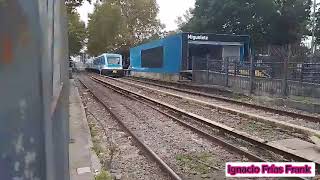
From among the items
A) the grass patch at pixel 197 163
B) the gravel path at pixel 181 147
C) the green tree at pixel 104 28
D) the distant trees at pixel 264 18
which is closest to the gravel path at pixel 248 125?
the gravel path at pixel 181 147

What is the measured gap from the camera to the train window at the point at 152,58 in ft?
114

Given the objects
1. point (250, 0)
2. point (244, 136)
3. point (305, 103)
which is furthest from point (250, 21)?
point (244, 136)

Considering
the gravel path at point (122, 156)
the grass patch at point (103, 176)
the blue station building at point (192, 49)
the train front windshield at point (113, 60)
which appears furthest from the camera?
the train front windshield at point (113, 60)

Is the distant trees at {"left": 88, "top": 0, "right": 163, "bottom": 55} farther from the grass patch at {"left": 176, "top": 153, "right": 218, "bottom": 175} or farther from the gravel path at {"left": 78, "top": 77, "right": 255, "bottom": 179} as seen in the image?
the grass patch at {"left": 176, "top": 153, "right": 218, "bottom": 175}

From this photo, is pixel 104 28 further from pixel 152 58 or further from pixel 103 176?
pixel 103 176

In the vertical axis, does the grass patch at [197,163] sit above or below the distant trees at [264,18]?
below

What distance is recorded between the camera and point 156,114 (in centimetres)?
1423

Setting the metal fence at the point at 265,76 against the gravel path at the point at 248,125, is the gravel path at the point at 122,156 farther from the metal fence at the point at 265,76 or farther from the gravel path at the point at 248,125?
the metal fence at the point at 265,76

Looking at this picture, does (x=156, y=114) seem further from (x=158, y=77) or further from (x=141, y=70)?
(x=141, y=70)

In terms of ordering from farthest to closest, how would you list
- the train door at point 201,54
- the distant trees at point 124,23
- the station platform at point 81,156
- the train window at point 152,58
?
the distant trees at point 124,23 → the train window at point 152,58 → the train door at point 201,54 → the station platform at point 81,156

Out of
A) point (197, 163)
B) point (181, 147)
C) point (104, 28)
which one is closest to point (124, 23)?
point (104, 28)

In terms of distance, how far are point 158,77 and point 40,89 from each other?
35310 millimetres

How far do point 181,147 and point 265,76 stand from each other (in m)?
12.0

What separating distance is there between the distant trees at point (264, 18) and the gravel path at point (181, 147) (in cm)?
3685
